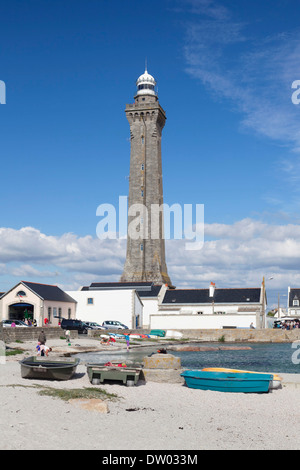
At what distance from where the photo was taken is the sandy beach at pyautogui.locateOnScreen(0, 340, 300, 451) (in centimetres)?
1228

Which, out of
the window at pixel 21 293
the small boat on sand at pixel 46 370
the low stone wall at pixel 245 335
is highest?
the window at pixel 21 293

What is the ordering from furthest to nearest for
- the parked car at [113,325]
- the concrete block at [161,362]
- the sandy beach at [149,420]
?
the parked car at [113,325] → the concrete block at [161,362] → the sandy beach at [149,420]

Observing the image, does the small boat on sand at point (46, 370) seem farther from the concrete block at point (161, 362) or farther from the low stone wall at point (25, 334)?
the low stone wall at point (25, 334)

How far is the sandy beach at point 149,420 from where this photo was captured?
1228cm

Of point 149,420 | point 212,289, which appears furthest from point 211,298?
point 149,420

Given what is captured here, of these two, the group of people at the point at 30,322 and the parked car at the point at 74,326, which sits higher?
the group of people at the point at 30,322

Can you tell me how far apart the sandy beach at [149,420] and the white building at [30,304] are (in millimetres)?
39244

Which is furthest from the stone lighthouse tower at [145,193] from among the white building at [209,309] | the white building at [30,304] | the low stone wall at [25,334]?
the low stone wall at [25,334]

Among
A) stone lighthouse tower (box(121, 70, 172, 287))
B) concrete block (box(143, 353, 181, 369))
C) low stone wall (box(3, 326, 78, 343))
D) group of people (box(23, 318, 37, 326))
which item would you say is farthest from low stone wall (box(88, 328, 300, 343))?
concrete block (box(143, 353, 181, 369))

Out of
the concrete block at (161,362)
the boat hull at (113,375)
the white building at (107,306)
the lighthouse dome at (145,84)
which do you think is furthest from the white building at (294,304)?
the boat hull at (113,375)

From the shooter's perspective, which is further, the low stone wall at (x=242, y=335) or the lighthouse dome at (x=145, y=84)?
the lighthouse dome at (x=145, y=84)

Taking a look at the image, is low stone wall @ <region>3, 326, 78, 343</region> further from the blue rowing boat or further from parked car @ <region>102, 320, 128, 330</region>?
the blue rowing boat

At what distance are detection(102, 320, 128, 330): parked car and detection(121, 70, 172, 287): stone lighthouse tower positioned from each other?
21.0 metres

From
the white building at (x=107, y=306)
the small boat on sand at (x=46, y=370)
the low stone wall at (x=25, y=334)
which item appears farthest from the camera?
the white building at (x=107, y=306)
